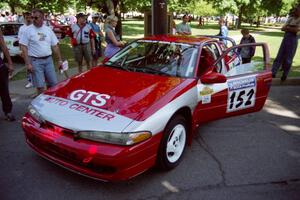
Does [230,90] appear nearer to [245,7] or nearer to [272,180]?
[272,180]

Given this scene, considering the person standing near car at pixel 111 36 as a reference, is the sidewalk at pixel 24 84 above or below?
below

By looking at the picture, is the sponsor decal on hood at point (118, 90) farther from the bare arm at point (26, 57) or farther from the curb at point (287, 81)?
the curb at point (287, 81)

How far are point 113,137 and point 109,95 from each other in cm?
71

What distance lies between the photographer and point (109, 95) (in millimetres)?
3650

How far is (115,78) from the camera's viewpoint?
4.12 meters

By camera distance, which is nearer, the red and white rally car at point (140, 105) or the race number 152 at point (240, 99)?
the red and white rally car at point (140, 105)

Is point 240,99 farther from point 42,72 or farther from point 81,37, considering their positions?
point 81,37

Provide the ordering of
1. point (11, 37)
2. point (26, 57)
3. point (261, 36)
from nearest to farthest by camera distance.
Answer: point (26, 57) < point (11, 37) < point (261, 36)

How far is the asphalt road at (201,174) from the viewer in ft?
11.0

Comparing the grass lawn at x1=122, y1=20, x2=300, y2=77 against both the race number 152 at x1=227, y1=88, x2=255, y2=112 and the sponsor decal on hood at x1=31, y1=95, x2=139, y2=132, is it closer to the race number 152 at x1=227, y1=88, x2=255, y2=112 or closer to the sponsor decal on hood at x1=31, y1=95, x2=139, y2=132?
the race number 152 at x1=227, y1=88, x2=255, y2=112

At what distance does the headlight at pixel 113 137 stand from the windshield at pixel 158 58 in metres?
1.32

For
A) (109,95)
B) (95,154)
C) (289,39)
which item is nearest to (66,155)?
(95,154)

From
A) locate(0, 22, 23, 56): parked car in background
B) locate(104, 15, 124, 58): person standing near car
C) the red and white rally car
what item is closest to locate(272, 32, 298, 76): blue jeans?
the red and white rally car

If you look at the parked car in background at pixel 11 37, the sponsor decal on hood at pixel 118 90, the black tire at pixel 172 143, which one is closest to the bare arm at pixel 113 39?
the sponsor decal on hood at pixel 118 90
